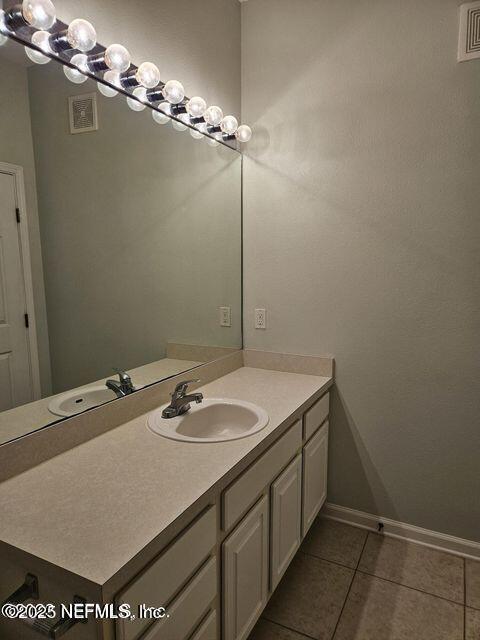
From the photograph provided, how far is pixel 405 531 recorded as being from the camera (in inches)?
84.1

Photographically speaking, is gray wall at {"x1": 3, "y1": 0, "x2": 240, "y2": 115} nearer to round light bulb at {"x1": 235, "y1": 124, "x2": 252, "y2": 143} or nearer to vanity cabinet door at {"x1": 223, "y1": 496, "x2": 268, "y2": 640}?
round light bulb at {"x1": 235, "y1": 124, "x2": 252, "y2": 143}

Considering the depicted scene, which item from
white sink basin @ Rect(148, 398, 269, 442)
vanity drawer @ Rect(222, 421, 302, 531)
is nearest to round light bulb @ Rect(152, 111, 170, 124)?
white sink basin @ Rect(148, 398, 269, 442)

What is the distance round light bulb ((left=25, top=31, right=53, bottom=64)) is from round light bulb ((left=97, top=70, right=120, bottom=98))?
223mm

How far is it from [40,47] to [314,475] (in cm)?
196

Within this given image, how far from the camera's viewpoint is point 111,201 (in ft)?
5.00

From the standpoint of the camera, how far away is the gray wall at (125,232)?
131 centimetres

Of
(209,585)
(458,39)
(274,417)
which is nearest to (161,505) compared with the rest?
(209,585)

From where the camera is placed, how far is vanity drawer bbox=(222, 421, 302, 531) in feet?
4.15

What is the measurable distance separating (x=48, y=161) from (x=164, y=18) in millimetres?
943

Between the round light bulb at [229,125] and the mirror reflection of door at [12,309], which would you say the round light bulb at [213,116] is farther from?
the mirror reflection of door at [12,309]

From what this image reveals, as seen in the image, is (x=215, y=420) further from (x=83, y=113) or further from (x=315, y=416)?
(x=83, y=113)

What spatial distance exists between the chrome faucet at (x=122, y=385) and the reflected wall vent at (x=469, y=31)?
1906mm

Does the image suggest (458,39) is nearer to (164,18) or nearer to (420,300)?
(420,300)

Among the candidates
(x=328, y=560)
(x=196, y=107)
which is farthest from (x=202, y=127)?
(x=328, y=560)
